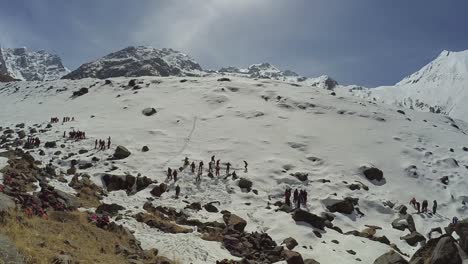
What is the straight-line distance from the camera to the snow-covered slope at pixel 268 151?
25.8 metres

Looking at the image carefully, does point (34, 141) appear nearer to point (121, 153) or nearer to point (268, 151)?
point (121, 153)

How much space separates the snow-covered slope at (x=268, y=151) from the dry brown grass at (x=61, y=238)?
261 cm

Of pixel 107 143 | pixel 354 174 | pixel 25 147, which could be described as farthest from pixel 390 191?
pixel 25 147

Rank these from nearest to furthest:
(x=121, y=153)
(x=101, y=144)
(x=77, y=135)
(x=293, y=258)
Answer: (x=293, y=258) → (x=121, y=153) → (x=101, y=144) → (x=77, y=135)

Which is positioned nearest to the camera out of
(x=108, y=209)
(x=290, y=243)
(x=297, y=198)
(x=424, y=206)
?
(x=108, y=209)

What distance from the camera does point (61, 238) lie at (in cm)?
1423

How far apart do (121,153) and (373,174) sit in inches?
894

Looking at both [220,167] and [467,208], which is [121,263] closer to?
[220,167]

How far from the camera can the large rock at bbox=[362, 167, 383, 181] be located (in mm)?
39812

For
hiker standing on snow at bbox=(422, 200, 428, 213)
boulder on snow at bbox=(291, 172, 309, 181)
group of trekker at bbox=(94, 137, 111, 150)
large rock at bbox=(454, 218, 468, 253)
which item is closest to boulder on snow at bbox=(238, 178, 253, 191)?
boulder on snow at bbox=(291, 172, 309, 181)

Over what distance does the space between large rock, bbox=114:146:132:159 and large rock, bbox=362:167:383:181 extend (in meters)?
21.7

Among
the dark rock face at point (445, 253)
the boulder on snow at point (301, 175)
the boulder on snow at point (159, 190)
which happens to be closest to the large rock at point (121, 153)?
the boulder on snow at point (159, 190)

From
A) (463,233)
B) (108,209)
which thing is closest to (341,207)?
(463,233)

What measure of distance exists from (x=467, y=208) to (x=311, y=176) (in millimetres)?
12699
